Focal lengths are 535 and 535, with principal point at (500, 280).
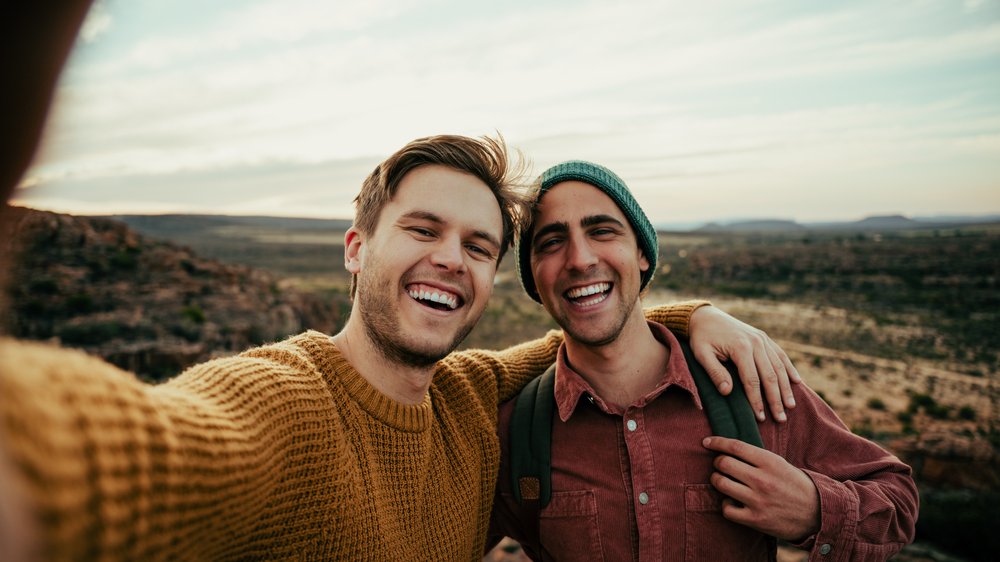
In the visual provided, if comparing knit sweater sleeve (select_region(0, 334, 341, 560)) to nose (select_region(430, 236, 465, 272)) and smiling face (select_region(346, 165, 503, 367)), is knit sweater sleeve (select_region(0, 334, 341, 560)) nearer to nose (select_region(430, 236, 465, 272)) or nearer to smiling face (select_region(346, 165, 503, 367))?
smiling face (select_region(346, 165, 503, 367))

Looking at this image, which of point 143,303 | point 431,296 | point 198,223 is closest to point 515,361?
point 431,296

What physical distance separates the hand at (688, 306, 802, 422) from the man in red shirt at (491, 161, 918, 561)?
0.36ft

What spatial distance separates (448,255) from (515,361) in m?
1.10

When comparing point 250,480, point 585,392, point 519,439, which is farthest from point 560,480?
point 250,480

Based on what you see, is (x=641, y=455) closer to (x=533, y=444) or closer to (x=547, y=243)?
(x=533, y=444)

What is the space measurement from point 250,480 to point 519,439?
1.68 meters

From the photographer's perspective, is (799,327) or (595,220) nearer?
(595,220)

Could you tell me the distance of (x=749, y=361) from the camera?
2777 mm

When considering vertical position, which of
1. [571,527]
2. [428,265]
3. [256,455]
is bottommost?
[571,527]

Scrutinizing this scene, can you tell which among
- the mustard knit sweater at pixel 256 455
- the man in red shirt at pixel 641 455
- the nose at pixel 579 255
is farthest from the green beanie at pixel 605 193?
the mustard knit sweater at pixel 256 455

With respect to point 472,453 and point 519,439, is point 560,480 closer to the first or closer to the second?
point 519,439

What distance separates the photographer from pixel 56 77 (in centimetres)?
44

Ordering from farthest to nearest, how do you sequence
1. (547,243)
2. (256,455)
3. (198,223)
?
(198,223), (547,243), (256,455)

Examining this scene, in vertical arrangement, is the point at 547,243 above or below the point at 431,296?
above
